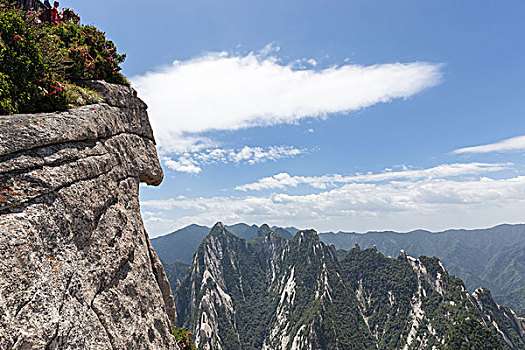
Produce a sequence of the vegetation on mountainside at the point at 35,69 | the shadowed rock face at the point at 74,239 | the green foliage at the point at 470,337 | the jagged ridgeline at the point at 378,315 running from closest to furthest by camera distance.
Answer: the shadowed rock face at the point at 74,239 → the vegetation on mountainside at the point at 35,69 → the green foliage at the point at 470,337 → the jagged ridgeline at the point at 378,315

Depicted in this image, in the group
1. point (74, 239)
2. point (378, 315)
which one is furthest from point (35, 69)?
point (378, 315)

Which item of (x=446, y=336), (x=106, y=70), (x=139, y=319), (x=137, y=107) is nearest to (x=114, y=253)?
(x=139, y=319)

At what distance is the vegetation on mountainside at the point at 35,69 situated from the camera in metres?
9.85

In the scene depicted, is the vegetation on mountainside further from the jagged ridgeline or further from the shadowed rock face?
the jagged ridgeline

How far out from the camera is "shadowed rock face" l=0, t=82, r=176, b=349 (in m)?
7.17

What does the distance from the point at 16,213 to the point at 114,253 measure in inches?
168

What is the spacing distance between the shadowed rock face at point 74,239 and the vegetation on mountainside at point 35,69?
82 centimetres

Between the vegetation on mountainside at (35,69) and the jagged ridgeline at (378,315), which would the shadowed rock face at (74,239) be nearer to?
the vegetation on mountainside at (35,69)

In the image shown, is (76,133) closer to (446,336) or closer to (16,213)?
(16,213)

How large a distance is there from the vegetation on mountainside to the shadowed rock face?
0.82 m

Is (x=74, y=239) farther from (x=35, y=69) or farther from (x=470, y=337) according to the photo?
(x=470, y=337)

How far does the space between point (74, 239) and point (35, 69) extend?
6766mm

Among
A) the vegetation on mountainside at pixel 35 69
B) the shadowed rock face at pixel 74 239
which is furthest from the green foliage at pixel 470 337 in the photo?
the vegetation on mountainside at pixel 35 69

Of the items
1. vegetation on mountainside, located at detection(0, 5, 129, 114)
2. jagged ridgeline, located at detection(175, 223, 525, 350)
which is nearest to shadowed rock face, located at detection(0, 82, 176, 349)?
vegetation on mountainside, located at detection(0, 5, 129, 114)
